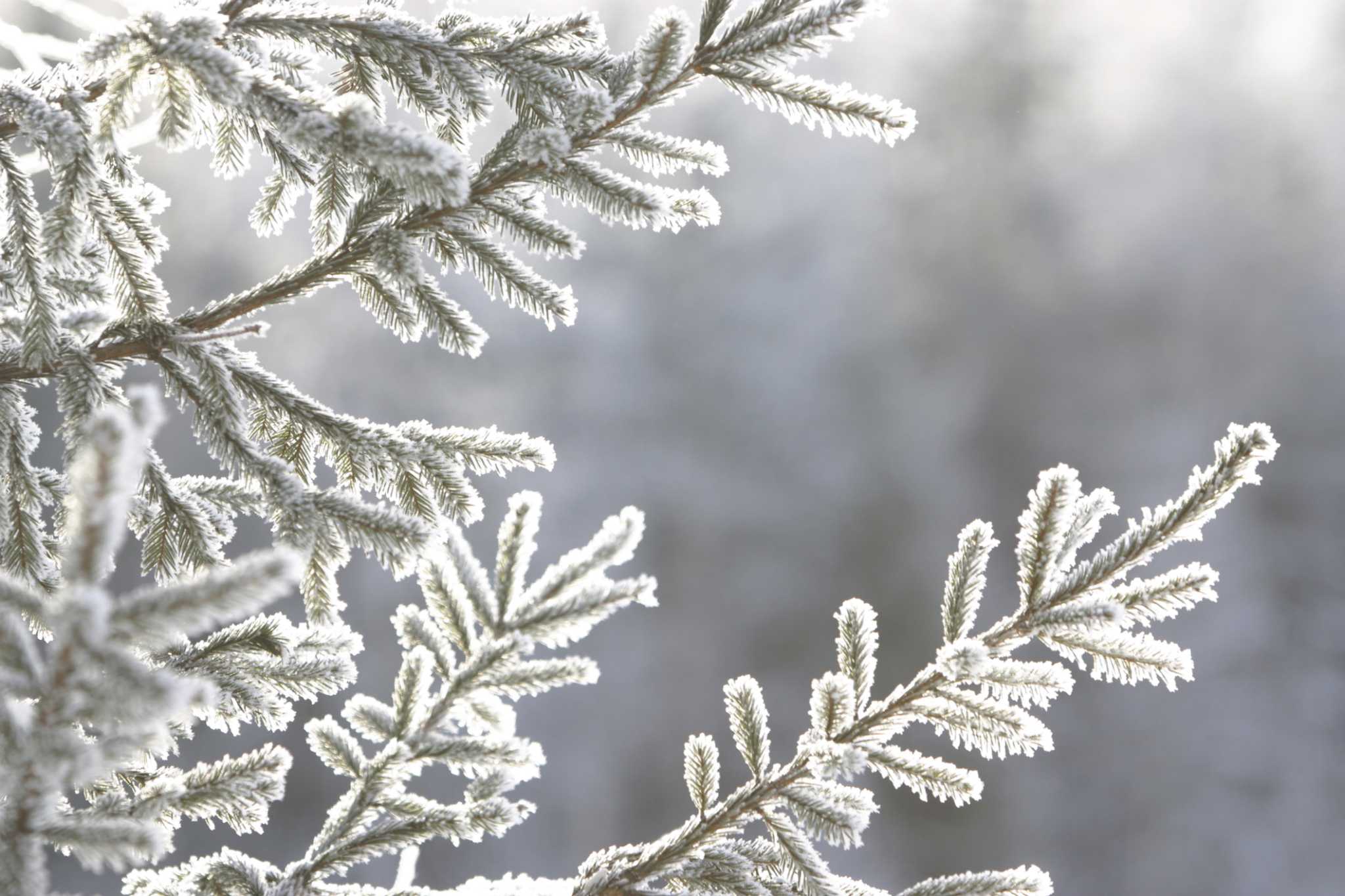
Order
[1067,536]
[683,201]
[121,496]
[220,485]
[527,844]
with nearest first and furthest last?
[121,496]
[1067,536]
[683,201]
[220,485]
[527,844]

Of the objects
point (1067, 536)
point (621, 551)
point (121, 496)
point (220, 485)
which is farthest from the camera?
point (220, 485)

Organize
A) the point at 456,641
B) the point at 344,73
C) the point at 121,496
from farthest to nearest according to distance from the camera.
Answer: the point at 344,73 → the point at 456,641 → the point at 121,496

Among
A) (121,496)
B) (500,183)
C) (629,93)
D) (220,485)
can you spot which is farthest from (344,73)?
(121,496)

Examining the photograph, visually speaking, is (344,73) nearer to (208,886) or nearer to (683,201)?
(683,201)

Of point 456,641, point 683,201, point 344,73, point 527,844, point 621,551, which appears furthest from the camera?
point 527,844

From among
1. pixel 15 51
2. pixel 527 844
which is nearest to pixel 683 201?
pixel 15 51

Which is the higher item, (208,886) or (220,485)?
(220,485)

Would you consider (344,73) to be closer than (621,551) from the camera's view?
No

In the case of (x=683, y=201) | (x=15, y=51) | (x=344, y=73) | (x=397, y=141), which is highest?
(x=15, y=51)

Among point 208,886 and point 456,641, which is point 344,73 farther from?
point 208,886
